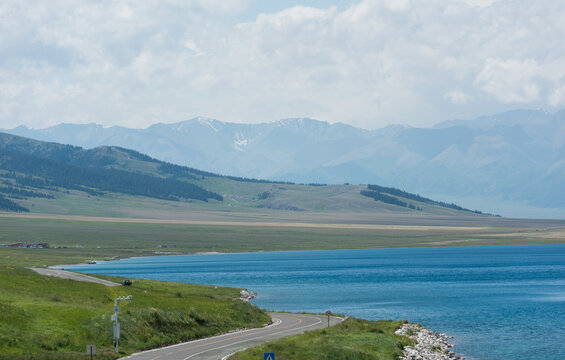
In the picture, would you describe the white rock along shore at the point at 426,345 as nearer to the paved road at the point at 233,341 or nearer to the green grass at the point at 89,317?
the paved road at the point at 233,341

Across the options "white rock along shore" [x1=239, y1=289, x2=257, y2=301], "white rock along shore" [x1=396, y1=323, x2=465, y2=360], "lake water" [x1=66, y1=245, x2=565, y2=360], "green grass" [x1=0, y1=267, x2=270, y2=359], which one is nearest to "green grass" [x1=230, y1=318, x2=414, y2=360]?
"white rock along shore" [x1=396, y1=323, x2=465, y2=360]

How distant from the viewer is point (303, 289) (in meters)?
139

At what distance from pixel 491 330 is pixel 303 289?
190 feet

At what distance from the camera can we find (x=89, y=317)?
213ft

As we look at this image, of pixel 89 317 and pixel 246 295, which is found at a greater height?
pixel 89 317

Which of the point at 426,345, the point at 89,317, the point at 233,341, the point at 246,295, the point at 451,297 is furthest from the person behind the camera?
the point at 246,295

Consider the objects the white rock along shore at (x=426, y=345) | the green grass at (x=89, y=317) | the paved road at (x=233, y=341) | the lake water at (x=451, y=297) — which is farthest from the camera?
the lake water at (x=451, y=297)

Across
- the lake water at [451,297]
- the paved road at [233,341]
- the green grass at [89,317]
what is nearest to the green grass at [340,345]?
the paved road at [233,341]

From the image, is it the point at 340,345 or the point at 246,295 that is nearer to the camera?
the point at 340,345

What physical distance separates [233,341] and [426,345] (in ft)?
63.8

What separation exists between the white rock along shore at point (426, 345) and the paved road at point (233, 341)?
8285 mm

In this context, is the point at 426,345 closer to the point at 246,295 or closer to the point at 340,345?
the point at 340,345

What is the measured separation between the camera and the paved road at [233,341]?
188 feet

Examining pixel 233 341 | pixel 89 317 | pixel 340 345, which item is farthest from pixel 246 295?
pixel 340 345
